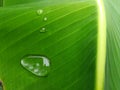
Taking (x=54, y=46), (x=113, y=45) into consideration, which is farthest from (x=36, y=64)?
(x=113, y=45)

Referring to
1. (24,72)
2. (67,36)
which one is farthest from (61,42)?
(24,72)

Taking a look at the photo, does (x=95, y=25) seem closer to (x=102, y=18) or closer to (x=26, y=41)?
(x=102, y=18)

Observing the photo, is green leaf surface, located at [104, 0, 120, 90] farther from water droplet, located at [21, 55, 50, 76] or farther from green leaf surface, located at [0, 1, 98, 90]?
water droplet, located at [21, 55, 50, 76]

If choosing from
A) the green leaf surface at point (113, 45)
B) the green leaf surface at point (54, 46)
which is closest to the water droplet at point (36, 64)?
the green leaf surface at point (54, 46)

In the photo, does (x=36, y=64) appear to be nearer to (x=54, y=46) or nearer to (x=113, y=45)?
(x=54, y=46)

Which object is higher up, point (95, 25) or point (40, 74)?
point (95, 25)

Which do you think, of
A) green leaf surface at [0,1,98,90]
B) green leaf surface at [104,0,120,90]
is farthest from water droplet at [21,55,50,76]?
green leaf surface at [104,0,120,90]
